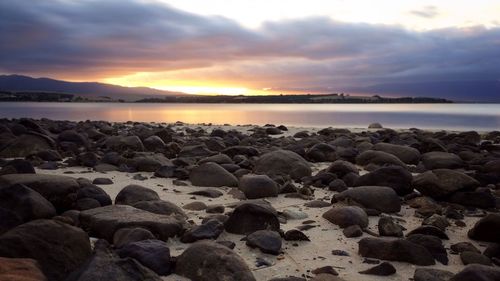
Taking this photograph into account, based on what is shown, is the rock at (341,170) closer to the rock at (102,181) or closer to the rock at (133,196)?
the rock at (133,196)

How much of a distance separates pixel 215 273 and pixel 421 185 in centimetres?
414

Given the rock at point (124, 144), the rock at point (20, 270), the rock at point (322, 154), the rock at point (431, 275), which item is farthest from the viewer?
the rock at point (124, 144)

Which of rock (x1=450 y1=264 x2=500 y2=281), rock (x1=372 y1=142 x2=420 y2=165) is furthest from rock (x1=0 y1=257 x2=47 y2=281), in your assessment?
rock (x1=372 y1=142 x2=420 y2=165)

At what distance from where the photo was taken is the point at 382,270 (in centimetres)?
388

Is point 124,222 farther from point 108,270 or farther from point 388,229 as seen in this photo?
point 388,229

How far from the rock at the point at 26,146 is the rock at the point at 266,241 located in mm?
7884

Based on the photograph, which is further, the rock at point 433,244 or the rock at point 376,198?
the rock at point 376,198

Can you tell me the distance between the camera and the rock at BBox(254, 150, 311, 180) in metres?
8.25

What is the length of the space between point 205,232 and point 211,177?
9.60 ft

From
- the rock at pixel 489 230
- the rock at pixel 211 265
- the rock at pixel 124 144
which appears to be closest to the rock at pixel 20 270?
the rock at pixel 211 265

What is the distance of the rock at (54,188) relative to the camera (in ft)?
16.8

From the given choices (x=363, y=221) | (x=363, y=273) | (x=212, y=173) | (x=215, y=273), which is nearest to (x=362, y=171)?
(x=212, y=173)

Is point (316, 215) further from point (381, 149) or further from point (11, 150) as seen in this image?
point (11, 150)

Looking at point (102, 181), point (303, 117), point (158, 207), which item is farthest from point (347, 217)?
point (303, 117)
